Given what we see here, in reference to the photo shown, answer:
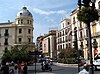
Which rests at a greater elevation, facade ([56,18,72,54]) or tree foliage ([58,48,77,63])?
facade ([56,18,72,54])

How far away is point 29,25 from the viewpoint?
8412 cm

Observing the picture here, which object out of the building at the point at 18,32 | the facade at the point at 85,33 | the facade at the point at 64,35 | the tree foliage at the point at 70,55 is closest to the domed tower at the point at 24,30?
the building at the point at 18,32

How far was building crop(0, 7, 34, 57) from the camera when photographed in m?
83.2

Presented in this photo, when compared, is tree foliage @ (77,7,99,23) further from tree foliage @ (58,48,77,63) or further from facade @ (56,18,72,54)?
facade @ (56,18,72,54)

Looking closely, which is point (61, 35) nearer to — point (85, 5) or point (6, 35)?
point (6, 35)

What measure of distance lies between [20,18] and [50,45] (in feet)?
72.4

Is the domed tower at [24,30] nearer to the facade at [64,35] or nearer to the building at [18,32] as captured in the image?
the building at [18,32]

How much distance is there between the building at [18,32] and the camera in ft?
273

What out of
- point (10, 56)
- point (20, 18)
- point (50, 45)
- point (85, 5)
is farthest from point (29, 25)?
point (85, 5)

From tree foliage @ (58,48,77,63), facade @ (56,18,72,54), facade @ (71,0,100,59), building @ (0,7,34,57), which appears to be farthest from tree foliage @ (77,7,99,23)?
building @ (0,7,34,57)

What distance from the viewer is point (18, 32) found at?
83938mm

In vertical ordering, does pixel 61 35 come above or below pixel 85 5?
above

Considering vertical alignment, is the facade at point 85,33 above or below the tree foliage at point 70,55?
above

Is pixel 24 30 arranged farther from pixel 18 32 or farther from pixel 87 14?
pixel 87 14
